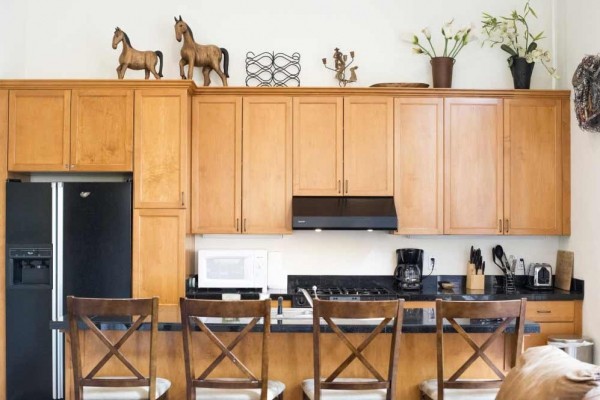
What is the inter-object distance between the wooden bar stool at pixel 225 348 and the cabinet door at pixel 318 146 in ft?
7.40

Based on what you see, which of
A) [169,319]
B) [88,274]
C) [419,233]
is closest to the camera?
[169,319]

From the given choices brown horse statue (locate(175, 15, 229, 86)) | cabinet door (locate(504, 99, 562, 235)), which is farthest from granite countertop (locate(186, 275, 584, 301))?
brown horse statue (locate(175, 15, 229, 86))

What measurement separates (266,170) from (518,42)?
2.42 meters

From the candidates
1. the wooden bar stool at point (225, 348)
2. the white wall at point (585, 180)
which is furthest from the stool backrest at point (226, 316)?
the white wall at point (585, 180)

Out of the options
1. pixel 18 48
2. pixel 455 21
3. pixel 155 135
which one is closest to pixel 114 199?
pixel 155 135

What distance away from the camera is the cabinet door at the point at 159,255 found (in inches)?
178

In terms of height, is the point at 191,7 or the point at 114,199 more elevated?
the point at 191,7

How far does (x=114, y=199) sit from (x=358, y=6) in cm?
258

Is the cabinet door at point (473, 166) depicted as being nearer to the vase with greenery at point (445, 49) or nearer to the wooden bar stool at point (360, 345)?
the vase with greenery at point (445, 49)

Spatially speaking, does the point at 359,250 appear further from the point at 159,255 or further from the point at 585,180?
the point at 585,180

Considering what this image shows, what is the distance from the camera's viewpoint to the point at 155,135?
15.1ft

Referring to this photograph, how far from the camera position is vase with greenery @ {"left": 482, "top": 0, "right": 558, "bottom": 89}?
4.93 meters

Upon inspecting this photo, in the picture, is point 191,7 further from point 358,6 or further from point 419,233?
point 419,233

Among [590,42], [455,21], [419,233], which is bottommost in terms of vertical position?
[419,233]
